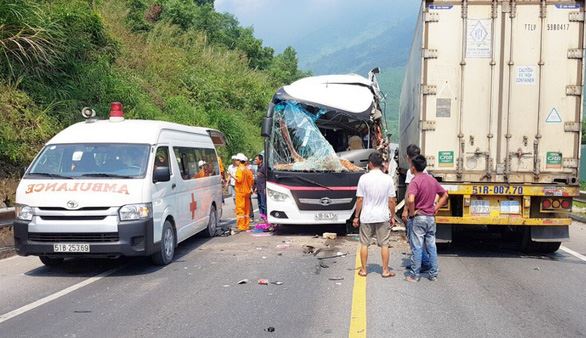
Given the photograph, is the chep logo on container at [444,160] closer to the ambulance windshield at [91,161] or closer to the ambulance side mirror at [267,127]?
the ambulance side mirror at [267,127]

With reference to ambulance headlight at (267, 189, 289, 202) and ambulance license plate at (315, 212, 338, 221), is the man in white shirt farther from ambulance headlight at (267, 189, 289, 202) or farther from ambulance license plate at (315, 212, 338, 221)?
ambulance headlight at (267, 189, 289, 202)

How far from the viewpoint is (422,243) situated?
7094 millimetres

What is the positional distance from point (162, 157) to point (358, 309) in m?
4.05

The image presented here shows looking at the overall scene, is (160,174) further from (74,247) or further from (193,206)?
(193,206)

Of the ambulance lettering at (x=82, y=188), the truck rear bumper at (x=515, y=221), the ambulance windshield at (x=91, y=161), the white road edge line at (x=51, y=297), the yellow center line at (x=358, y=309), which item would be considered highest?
the ambulance windshield at (x=91, y=161)

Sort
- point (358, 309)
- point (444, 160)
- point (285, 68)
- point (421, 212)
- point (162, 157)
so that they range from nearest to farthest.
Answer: point (358, 309) < point (421, 212) < point (162, 157) < point (444, 160) < point (285, 68)

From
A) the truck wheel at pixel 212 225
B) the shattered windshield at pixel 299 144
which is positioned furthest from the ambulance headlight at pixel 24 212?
the shattered windshield at pixel 299 144

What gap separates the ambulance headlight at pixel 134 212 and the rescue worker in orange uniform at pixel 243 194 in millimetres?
4878

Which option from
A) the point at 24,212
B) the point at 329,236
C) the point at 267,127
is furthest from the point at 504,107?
the point at 24,212

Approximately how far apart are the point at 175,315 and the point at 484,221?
4.98 m

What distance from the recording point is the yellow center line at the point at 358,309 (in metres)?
4.96

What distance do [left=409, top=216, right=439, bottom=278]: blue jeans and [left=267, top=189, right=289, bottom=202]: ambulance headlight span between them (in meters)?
4.00

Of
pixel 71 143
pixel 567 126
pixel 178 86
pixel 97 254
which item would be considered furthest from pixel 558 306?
pixel 178 86

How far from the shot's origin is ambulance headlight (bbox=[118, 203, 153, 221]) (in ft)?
23.4
